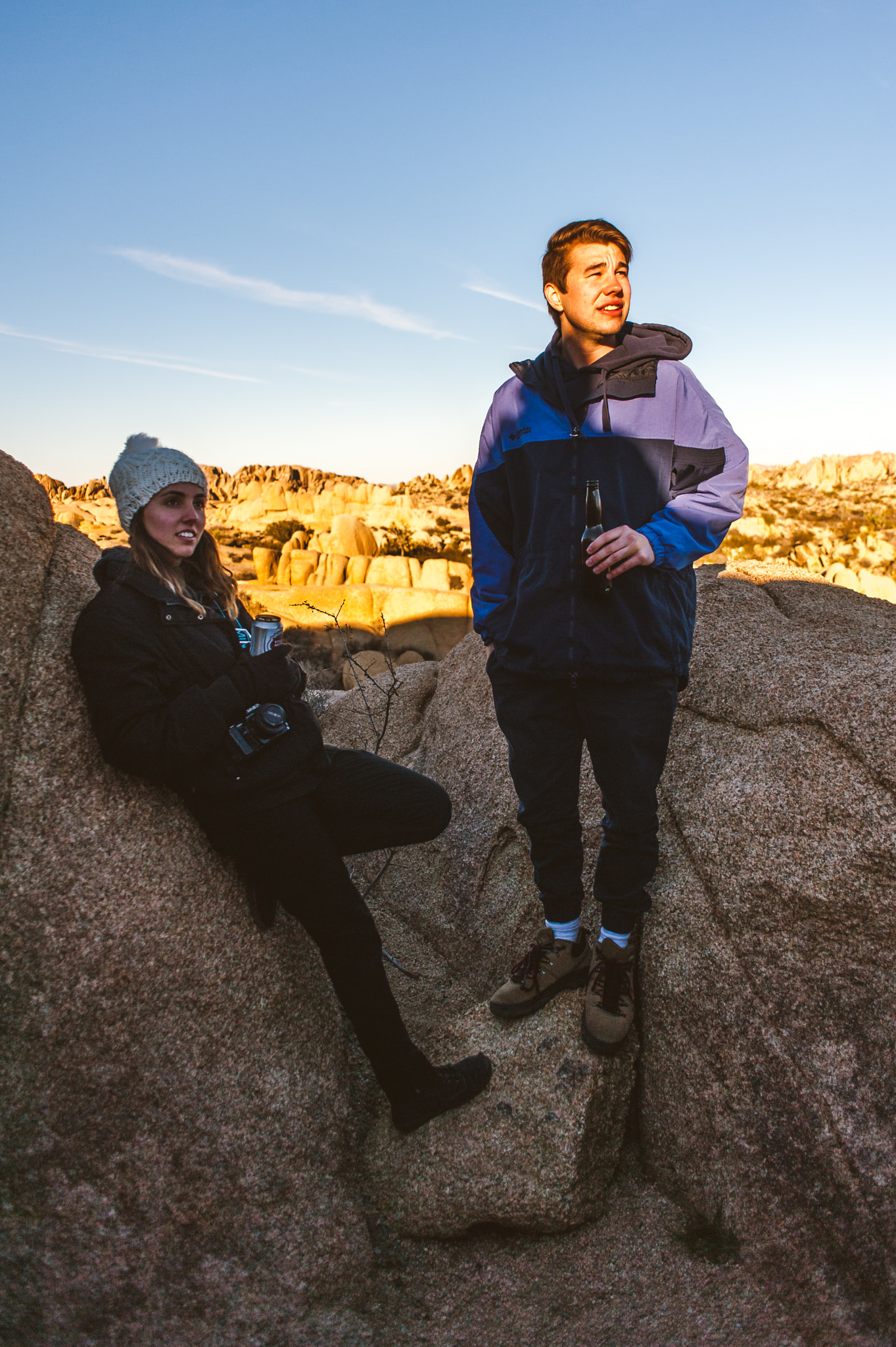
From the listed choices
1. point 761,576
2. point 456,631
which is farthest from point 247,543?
point 761,576

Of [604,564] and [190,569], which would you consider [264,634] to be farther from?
[604,564]

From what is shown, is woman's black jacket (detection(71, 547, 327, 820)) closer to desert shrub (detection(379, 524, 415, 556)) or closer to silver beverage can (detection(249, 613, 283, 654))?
silver beverage can (detection(249, 613, 283, 654))

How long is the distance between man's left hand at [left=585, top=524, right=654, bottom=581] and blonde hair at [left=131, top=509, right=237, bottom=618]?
1.45 meters

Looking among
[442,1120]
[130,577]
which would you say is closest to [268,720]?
[130,577]

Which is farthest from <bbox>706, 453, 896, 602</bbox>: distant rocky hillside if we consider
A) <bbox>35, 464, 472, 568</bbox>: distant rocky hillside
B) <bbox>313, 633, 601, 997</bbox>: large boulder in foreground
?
<bbox>35, 464, 472, 568</bbox>: distant rocky hillside

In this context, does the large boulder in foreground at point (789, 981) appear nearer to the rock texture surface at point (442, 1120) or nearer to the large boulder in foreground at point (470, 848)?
the rock texture surface at point (442, 1120)

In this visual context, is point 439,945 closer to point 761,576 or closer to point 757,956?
point 757,956

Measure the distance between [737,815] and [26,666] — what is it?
9.40 feet

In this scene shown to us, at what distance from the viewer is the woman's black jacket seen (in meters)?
2.83

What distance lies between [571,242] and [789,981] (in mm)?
2862

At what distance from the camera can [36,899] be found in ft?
9.18

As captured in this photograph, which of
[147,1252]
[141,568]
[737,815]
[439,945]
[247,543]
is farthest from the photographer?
[247,543]

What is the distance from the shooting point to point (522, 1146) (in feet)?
10.3

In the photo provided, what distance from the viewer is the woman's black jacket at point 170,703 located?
283 centimetres
